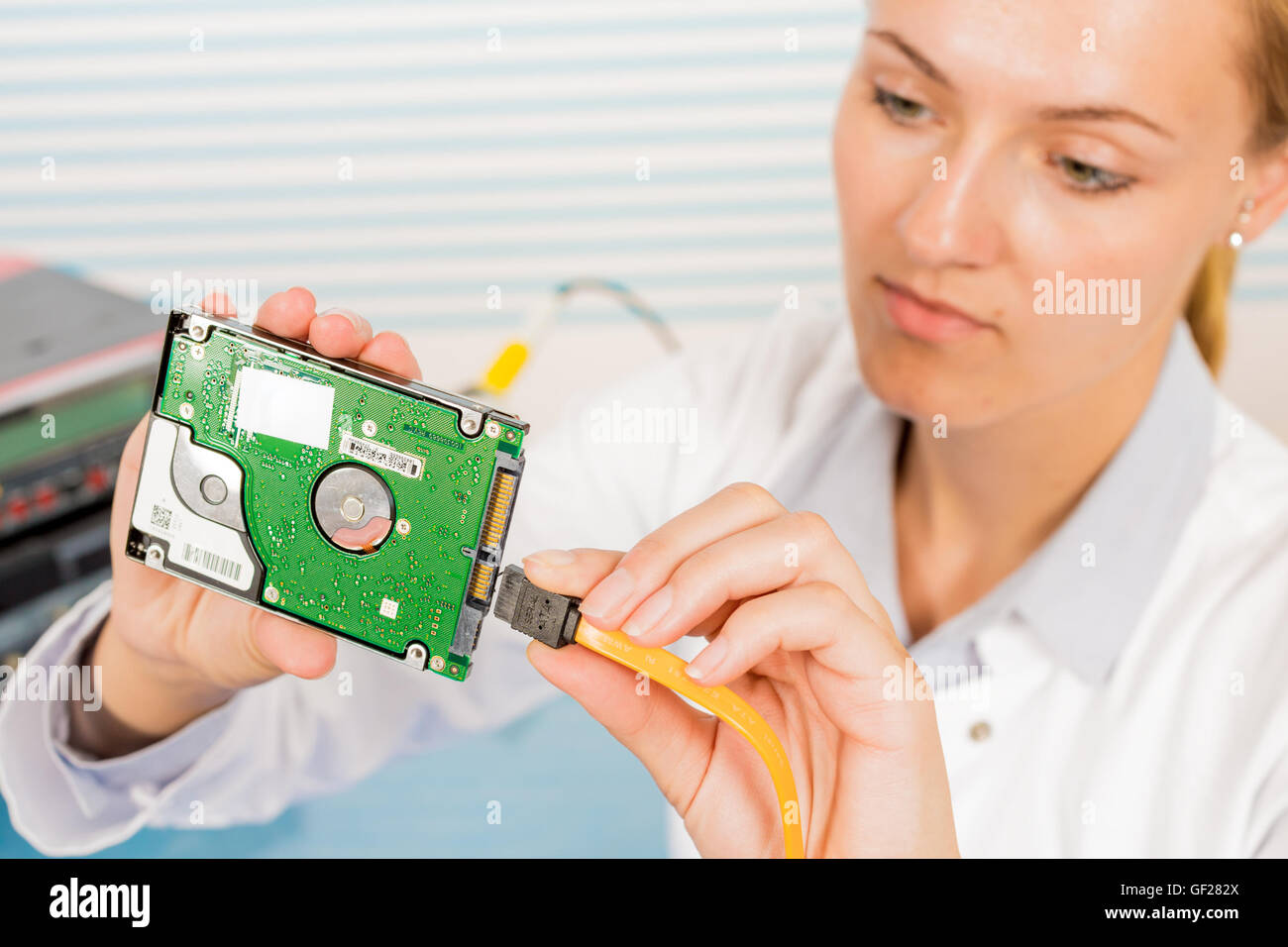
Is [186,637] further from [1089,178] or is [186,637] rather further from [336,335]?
[1089,178]

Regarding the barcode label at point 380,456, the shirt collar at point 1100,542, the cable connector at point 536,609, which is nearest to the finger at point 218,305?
the barcode label at point 380,456

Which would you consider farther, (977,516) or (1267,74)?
(977,516)

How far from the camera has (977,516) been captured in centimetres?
129

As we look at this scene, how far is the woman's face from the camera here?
0.93 metres

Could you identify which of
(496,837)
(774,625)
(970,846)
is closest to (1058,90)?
(774,625)

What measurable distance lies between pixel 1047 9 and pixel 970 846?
2.47 ft

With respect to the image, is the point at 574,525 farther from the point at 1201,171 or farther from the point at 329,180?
the point at 329,180

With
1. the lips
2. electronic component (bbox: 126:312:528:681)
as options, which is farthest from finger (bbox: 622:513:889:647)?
the lips

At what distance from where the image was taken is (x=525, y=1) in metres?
2.35

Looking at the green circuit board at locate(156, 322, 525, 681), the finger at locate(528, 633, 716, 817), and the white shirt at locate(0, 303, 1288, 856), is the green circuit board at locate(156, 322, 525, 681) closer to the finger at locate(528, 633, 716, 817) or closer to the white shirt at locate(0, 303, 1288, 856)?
the finger at locate(528, 633, 716, 817)

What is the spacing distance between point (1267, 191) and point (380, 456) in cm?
84

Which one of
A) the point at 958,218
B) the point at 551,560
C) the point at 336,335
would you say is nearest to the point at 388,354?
the point at 336,335

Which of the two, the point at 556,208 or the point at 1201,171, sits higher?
the point at 556,208

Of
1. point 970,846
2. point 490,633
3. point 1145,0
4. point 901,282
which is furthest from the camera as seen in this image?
point 490,633
